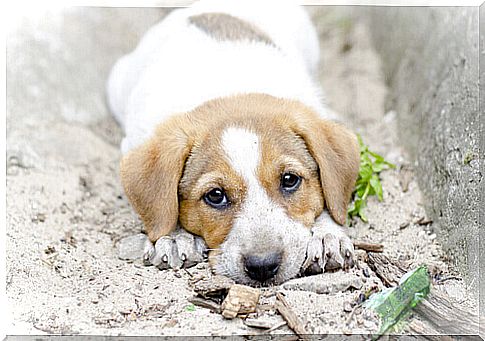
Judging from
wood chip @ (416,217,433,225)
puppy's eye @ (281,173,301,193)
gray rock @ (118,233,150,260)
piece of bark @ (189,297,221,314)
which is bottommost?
gray rock @ (118,233,150,260)

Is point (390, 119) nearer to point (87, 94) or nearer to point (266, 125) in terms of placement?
point (266, 125)

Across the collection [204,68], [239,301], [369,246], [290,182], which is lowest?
[239,301]

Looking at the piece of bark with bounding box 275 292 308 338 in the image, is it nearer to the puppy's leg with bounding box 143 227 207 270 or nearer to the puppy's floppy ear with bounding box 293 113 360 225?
the puppy's leg with bounding box 143 227 207 270

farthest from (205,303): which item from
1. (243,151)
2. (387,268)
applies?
(387,268)

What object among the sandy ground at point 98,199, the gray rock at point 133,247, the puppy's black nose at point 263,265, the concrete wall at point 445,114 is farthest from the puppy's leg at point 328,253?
the gray rock at point 133,247

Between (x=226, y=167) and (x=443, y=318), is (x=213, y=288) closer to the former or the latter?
(x=226, y=167)

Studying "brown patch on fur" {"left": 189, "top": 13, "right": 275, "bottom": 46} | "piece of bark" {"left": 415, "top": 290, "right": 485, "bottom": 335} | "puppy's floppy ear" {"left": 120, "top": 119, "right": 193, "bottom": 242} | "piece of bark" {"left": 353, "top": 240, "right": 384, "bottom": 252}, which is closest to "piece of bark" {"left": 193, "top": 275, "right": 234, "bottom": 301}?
"puppy's floppy ear" {"left": 120, "top": 119, "right": 193, "bottom": 242}
